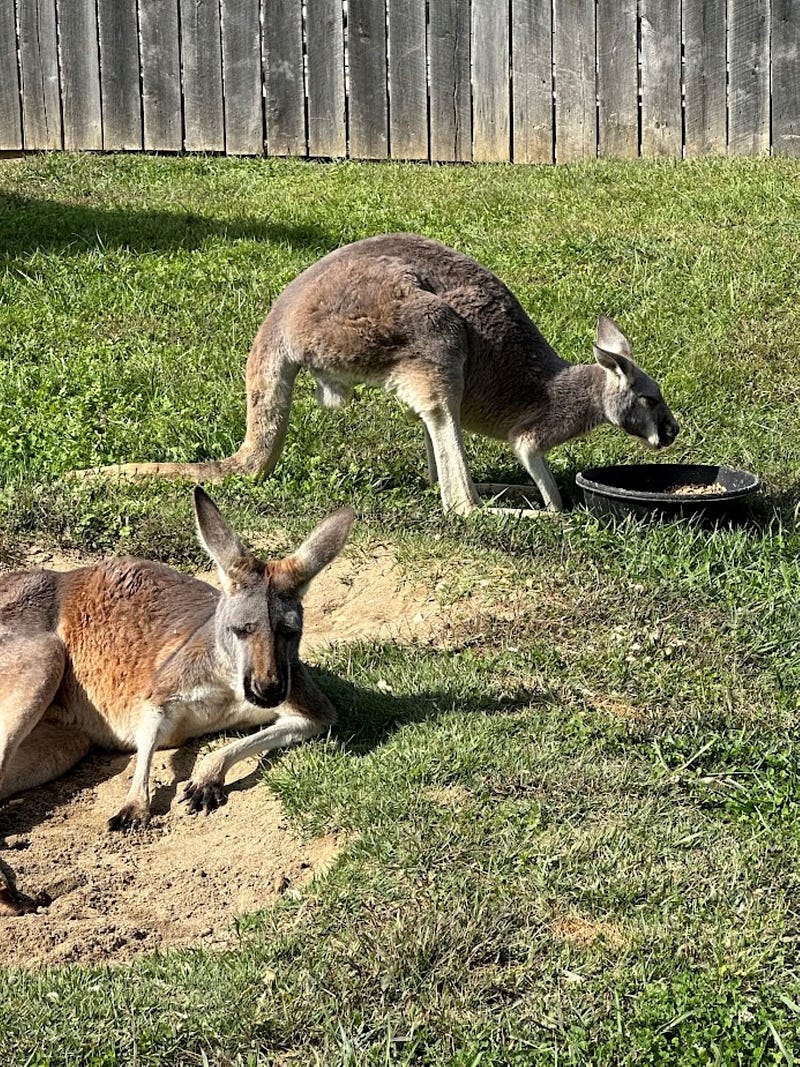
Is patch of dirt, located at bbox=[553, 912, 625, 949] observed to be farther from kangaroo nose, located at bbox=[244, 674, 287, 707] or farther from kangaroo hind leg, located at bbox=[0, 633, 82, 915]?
kangaroo hind leg, located at bbox=[0, 633, 82, 915]

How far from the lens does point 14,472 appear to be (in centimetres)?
643

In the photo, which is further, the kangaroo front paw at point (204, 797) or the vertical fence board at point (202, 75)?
the vertical fence board at point (202, 75)

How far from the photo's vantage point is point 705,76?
10.7m

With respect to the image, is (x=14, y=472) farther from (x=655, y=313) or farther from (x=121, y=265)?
(x=655, y=313)

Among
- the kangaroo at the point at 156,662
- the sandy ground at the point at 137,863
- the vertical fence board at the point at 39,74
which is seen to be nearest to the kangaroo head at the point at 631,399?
the kangaroo at the point at 156,662

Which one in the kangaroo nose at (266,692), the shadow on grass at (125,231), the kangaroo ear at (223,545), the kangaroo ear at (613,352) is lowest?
the kangaroo nose at (266,692)

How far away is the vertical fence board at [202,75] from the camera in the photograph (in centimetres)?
1134

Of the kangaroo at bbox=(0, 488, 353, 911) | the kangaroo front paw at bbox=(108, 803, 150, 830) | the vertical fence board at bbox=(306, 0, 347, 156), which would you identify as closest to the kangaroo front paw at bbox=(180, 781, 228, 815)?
the kangaroo at bbox=(0, 488, 353, 911)

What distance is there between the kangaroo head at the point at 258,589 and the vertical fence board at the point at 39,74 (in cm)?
851

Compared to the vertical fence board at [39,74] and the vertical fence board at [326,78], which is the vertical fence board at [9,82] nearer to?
the vertical fence board at [39,74]

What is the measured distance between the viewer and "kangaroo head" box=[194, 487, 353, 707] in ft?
13.6

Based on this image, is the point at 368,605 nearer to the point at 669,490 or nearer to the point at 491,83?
the point at 669,490

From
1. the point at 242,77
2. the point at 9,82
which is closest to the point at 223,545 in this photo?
the point at 242,77

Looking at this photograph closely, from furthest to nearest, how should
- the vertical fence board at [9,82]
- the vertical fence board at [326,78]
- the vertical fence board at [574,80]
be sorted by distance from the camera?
the vertical fence board at [9,82] → the vertical fence board at [326,78] → the vertical fence board at [574,80]
